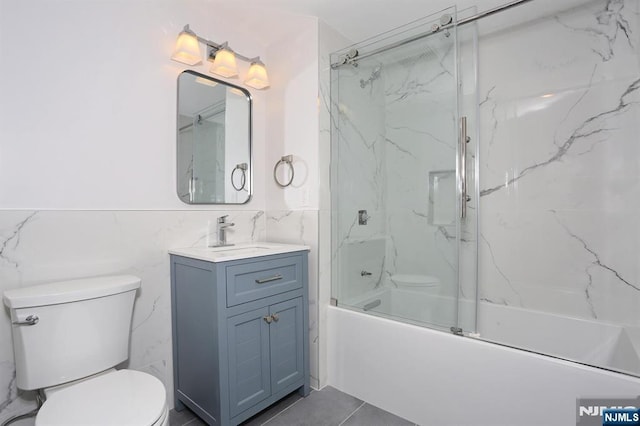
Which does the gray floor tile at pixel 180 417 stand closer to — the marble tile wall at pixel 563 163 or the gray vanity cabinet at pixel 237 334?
the gray vanity cabinet at pixel 237 334

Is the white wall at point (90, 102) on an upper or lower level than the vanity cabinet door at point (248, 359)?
upper

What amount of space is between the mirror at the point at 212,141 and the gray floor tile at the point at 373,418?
1.42 m

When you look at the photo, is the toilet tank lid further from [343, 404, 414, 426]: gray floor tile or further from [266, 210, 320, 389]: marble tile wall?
[343, 404, 414, 426]: gray floor tile

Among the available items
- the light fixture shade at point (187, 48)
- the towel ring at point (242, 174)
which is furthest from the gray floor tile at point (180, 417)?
the light fixture shade at point (187, 48)

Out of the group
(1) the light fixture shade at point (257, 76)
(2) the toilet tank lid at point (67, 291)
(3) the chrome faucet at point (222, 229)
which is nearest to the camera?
(2) the toilet tank lid at point (67, 291)

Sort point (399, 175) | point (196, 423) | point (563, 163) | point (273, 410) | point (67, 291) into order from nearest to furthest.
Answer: point (67, 291) < point (196, 423) < point (273, 410) < point (563, 163) < point (399, 175)

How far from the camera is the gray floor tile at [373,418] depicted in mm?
1621

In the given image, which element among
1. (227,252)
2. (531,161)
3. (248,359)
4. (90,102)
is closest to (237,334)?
(248,359)

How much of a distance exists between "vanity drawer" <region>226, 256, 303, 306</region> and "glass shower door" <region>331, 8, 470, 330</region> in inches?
14.3

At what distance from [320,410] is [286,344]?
0.40 meters

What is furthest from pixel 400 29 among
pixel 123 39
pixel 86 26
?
pixel 86 26

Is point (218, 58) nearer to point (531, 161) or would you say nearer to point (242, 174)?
point (242, 174)

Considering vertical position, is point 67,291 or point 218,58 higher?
point 218,58

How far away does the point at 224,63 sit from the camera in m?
1.86
